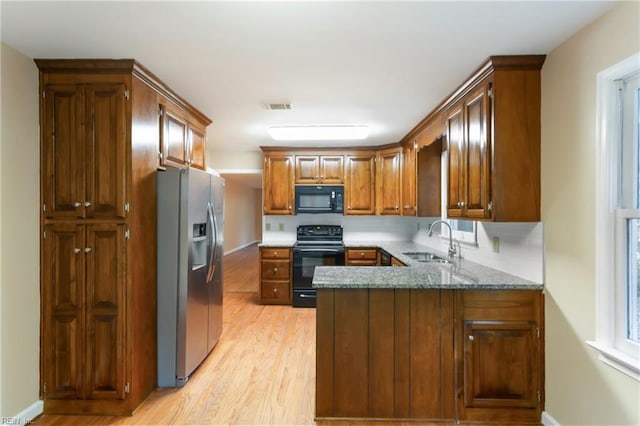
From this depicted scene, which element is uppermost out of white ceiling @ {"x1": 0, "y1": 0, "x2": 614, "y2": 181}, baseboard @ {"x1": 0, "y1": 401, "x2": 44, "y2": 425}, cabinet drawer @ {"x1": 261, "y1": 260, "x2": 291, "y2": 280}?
white ceiling @ {"x1": 0, "y1": 0, "x2": 614, "y2": 181}

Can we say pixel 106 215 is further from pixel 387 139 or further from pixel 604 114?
pixel 387 139

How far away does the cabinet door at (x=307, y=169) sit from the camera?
187 inches

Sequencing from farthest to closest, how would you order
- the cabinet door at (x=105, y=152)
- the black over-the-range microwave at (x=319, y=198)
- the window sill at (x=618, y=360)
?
1. the black over-the-range microwave at (x=319, y=198)
2. the cabinet door at (x=105, y=152)
3. the window sill at (x=618, y=360)

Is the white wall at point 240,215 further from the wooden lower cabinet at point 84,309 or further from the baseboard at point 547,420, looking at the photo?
the baseboard at point 547,420

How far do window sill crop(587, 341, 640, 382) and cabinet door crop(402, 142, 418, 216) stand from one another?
7.92 feet

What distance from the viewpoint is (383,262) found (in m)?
4.21

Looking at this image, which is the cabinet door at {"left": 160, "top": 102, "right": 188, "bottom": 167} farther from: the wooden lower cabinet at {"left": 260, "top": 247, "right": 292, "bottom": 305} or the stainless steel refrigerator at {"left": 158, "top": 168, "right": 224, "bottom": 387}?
the wooden lower cabinet at {"left": 260, "top": 247, "right": 292, "bottom": 305}

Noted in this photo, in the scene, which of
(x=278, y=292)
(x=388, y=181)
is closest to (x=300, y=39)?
(x=388, y=181)

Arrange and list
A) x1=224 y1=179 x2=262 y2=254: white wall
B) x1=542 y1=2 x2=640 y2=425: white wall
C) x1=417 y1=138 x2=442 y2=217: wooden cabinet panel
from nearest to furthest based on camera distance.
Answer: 1. x1=542 y1=2 x2=640 y2=425: white wall
2. x1=417 y1=138 x2=442 y2=217: wooden cabinet panel
3. x1=224 y1=179 x2=262 y2=254: white wall

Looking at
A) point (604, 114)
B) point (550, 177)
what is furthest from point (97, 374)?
point (604, 114)

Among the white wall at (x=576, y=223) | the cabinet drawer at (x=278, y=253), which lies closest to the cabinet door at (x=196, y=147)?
the cabinet drawer at (x=278, y=253)

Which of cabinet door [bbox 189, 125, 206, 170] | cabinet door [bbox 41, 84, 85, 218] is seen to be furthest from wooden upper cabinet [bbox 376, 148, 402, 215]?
cabinet door [bbox 41, 84, 85, 218]

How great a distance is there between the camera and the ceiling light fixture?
3545mm

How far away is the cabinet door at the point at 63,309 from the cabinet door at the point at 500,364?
8.30 feet
